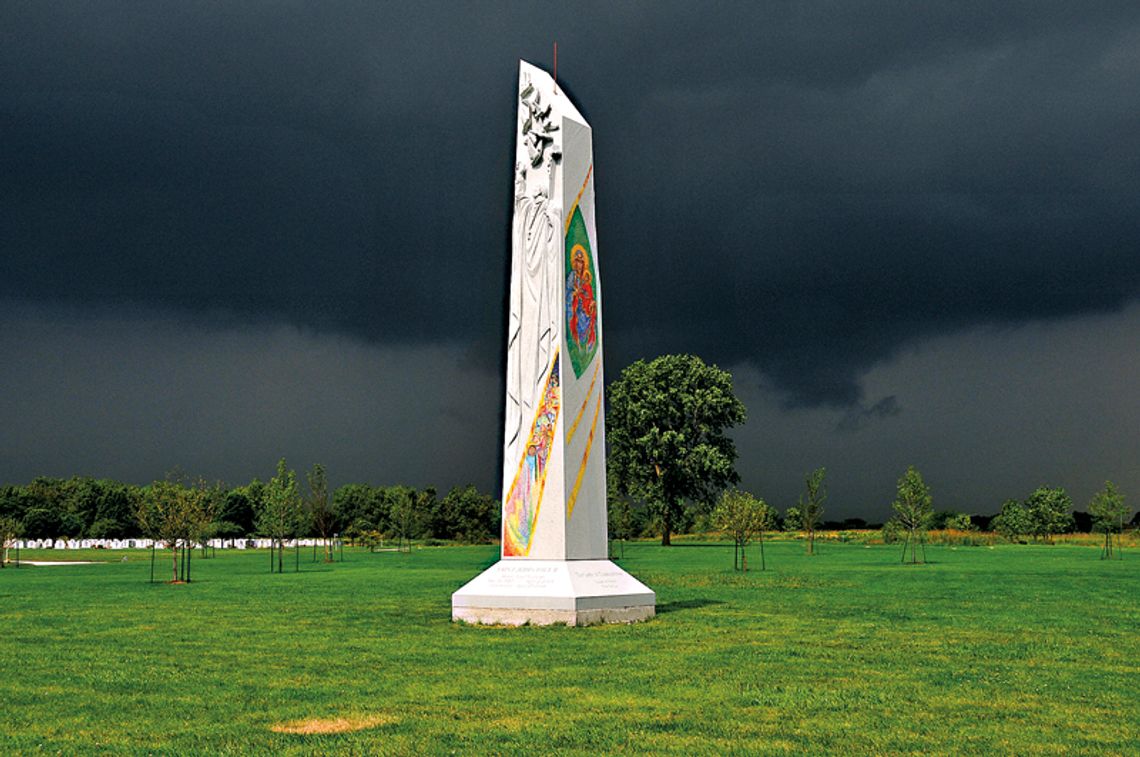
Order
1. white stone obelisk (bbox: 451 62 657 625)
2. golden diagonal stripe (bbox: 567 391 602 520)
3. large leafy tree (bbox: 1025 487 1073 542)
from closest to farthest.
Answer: white stone obelisk (bbox: 451 62 657 625) → golden diagonal stripe (bbox: 567 391 602 520) → large leafy tree (bbox: 1025 487 1073 542)

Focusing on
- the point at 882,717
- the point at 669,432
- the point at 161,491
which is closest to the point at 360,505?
the point at 669,432

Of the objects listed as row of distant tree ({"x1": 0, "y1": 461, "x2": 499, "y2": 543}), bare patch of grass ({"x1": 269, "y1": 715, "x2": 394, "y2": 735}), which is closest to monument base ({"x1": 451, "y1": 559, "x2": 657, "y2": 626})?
bare patch of grass ({"x1": 269, "y1": 715, "x2": 394, "y2": 735})

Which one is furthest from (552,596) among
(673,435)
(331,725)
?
(673,435)

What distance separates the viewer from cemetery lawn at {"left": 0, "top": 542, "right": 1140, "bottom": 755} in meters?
→ 9.40

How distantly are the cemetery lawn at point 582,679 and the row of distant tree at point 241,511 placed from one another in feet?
56.8

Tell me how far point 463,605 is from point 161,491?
27.4 m

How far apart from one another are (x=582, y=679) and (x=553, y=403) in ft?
25.5

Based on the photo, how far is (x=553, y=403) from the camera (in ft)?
64.5

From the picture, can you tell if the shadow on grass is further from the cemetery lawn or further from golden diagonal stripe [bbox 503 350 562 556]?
golden diagonal stripe [bbox 503 350 562 556]

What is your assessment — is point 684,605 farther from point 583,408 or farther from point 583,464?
point 583,408

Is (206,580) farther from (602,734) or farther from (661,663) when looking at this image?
(602,734)

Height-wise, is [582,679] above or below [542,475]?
below

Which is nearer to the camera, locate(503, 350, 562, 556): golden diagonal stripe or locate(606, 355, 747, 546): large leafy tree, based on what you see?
locate(503, 350, 562, 556): golden diagonal stripe

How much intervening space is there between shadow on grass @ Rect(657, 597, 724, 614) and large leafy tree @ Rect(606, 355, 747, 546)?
4992 centimetres
